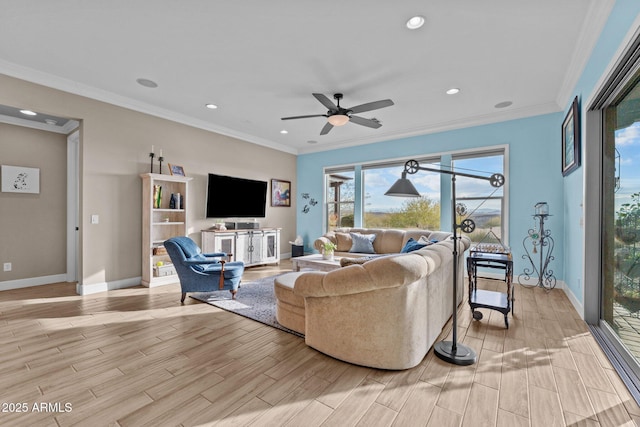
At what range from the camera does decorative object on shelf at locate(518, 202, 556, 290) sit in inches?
171

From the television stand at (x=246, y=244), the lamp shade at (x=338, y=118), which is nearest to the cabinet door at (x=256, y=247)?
the television stand at (x=246, y=244)

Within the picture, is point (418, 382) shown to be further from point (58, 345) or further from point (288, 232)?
point (288, 232)

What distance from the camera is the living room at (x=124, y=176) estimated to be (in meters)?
3.73

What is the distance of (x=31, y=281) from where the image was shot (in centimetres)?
449

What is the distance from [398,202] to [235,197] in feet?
11.0

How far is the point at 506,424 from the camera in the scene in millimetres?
1551

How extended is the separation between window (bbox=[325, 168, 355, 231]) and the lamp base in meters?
4.43

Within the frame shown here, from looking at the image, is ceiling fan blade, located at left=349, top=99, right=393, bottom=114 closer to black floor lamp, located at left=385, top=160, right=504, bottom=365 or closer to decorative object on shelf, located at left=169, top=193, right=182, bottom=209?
black floor lamp, located at left=385, top=160, right=504, bottom=365

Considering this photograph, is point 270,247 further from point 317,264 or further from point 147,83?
point 147,83

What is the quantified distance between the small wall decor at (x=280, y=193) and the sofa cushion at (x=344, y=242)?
1.96 metres

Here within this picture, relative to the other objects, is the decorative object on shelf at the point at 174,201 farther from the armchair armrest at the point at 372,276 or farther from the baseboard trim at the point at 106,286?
the armchair armrest at the point at 372,276

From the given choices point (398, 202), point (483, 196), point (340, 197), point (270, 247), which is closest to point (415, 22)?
point (483, 196)

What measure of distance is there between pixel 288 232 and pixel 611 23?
6194 millimetres

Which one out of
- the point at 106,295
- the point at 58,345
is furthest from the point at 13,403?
the point at 106,295
